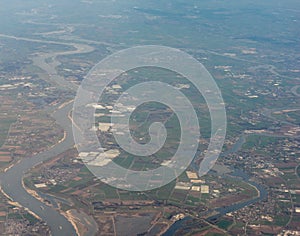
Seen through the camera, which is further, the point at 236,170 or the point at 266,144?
the point at 266,144

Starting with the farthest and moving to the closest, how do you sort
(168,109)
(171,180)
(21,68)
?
(21,68), (168,109), (171,180)

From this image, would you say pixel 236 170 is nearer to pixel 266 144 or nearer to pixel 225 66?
pixel 266 144

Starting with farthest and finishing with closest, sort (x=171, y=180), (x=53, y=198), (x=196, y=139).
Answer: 1. (x=196, y=139)
2. (x=171, y=180)
3. (x=53, y=198)

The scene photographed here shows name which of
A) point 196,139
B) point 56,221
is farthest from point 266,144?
point 56,221

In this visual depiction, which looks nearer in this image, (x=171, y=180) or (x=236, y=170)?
(x=171, y=180)

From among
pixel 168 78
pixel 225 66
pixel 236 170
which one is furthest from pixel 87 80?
pixel 236 170

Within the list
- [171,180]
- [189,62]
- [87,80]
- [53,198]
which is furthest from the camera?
[189,62]

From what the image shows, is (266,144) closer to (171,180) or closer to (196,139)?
(196,139)

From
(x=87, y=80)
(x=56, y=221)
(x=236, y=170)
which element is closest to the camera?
(x=56, y=221)

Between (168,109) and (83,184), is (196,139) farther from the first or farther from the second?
(83,184)
